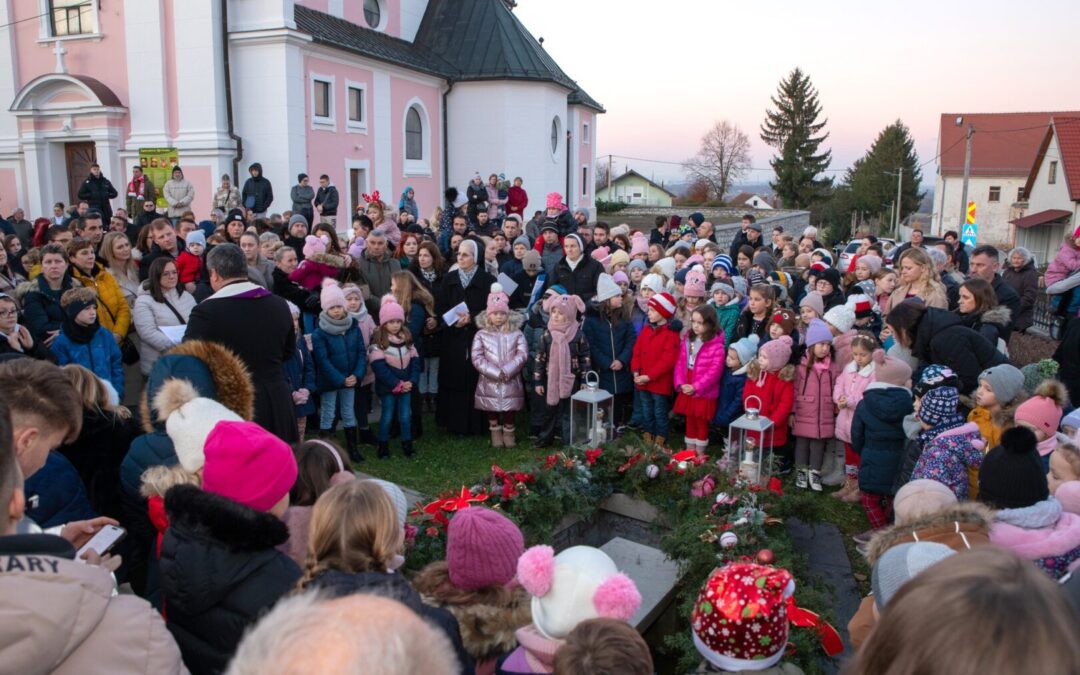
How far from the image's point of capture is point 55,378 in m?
3.28

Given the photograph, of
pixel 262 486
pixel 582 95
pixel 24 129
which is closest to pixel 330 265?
pixel 262 486

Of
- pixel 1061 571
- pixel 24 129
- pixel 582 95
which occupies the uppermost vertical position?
pixel 582 95

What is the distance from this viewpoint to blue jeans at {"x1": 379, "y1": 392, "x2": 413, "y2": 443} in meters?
7.63

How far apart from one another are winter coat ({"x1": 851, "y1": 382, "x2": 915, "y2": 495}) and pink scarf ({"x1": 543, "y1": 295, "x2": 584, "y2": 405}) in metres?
2.85

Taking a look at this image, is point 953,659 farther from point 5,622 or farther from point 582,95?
point 582,95

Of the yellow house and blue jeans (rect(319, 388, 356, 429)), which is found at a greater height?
the yellow house

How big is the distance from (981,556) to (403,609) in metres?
1.15

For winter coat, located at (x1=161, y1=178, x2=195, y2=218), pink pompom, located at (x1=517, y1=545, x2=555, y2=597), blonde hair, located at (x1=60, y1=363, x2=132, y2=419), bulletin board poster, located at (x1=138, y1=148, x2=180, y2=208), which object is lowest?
pink pompom, located at (x1=517, y1=545, x2=555, y2=597)

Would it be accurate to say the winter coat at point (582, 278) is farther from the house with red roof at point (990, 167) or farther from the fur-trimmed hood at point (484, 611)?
the house with red roof at point (990, 167)

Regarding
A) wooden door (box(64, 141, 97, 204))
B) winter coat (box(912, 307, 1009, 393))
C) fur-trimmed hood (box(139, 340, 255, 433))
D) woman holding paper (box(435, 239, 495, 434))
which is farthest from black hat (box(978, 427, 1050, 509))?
wooden door (box(64, 141, 97, 204))

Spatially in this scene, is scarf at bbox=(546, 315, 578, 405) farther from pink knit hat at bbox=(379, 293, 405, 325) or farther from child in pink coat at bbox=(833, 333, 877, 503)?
child in pink coat at bbox=(833, 333, 877, 503)

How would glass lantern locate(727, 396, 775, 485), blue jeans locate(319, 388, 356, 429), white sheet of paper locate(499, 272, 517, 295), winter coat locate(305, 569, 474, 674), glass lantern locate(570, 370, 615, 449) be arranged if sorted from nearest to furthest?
1. winter coat locate(305, 569, 474, 674)
2. glass lantern locate(727, 396, 775, 485)
3. glass lantern locate(570, 370, 615, 449)
4. blue jeans locate(319, 388, 356, 429)
5. white sheet of paper locate(499, 272, 517, 295)

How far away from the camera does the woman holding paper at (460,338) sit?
8.18 metres

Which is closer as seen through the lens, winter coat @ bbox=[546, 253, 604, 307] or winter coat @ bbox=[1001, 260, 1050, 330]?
winter coat @ bbox=[546, 253, 604, 307]
